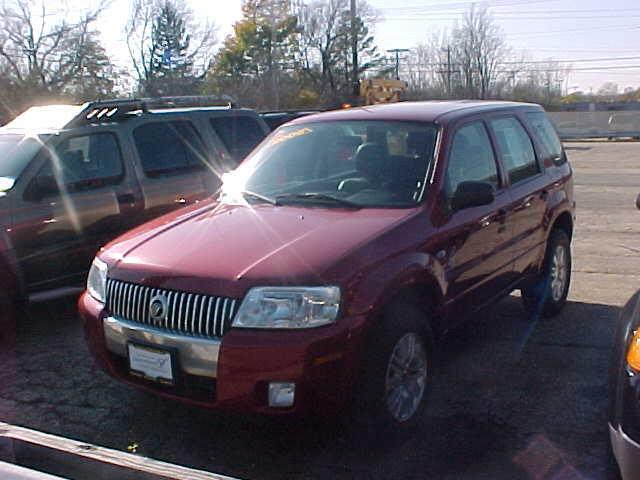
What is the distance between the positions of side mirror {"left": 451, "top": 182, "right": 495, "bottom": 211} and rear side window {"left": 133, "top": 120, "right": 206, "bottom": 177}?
11.7 ft

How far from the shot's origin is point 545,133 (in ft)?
21.0

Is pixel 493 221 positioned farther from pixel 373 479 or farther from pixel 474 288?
pixel 373 479

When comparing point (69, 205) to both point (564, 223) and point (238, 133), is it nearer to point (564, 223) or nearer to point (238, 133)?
point (238, 133)

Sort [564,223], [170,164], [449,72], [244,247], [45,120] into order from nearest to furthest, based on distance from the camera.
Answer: [244,247], [564,223], [45,120], [170,164], [449,72]

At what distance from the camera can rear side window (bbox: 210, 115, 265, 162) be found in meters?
8.03

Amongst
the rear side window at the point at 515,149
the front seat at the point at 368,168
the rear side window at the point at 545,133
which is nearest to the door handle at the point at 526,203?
the rear side window at the point at 515,149

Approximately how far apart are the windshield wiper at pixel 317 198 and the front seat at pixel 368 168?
0.53 ft

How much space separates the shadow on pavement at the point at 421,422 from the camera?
12.5 feet

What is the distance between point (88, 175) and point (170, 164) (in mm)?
974

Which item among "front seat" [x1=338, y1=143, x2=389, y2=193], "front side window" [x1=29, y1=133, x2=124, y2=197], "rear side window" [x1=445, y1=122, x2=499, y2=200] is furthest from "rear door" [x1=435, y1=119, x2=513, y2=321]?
"front side window" [x1=29, y1=133, x2=124, y2=197]

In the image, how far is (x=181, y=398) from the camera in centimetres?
374

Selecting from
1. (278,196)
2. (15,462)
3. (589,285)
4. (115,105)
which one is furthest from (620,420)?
(115,105)

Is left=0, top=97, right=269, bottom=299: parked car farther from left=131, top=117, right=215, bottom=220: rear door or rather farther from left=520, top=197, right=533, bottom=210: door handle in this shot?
left=520, top=197, right=533, bottom=210: door handle

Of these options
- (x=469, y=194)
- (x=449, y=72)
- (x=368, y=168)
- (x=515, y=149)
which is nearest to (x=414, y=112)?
(x=368, y=168)
